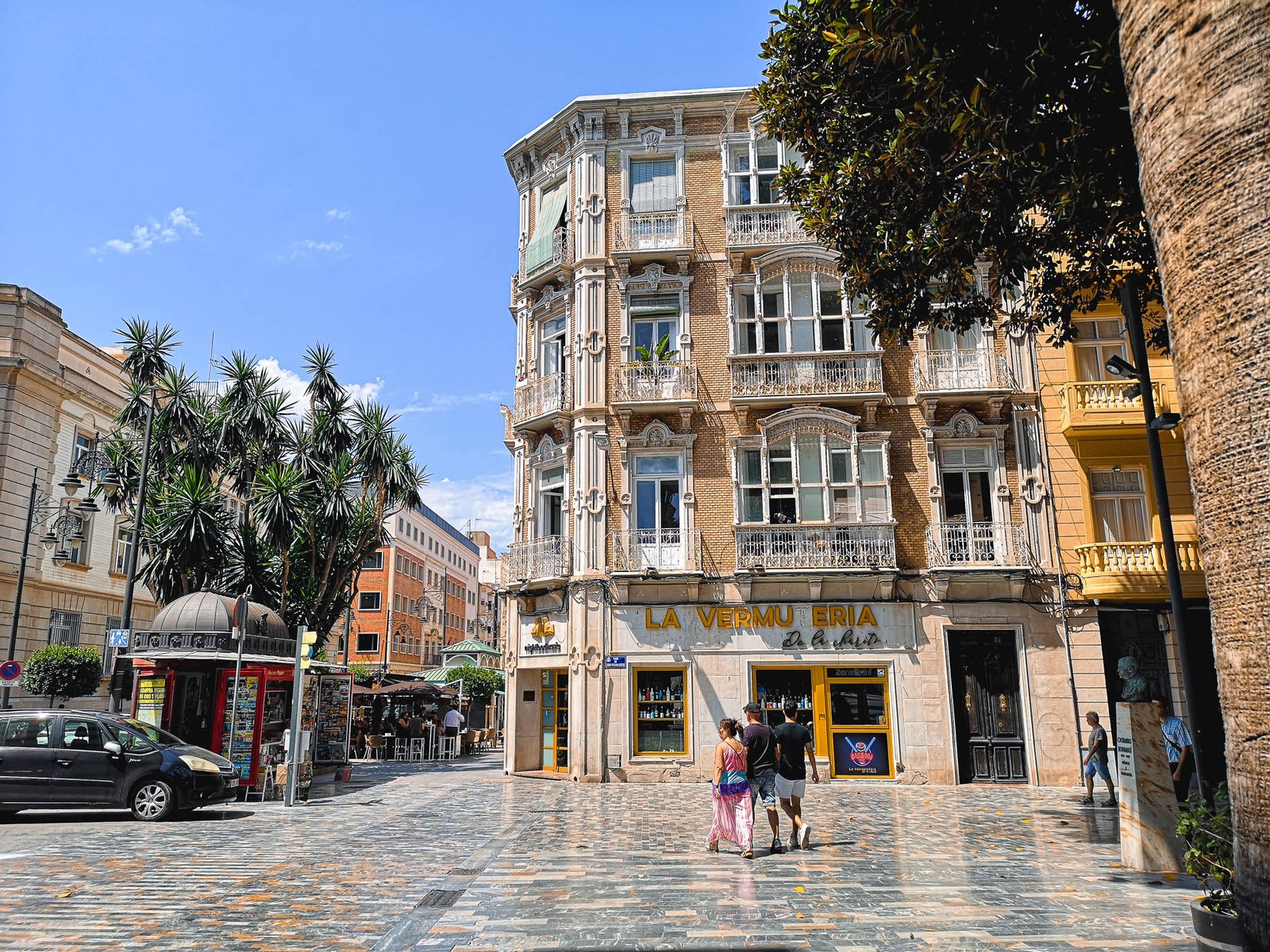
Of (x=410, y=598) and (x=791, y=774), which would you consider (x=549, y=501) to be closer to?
(x=791, y=774)

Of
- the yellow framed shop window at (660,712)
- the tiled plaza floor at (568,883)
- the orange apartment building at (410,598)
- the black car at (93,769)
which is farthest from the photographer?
the orange apartment building at (410,598)

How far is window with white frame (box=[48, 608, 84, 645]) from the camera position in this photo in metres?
33.8

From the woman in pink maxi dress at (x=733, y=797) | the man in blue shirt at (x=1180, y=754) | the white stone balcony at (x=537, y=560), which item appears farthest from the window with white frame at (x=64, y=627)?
the man in blue shirt at (x=1180, y=754)

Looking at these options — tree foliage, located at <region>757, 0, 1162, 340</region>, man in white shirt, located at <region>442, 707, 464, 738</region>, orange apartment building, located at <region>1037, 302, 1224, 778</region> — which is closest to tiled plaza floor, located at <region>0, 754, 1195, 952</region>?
orange apartment building, located at <region>1037, 302, 1224, 778</region>

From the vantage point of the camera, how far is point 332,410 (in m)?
32.2

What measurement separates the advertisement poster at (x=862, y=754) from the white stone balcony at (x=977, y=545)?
4.23 metres

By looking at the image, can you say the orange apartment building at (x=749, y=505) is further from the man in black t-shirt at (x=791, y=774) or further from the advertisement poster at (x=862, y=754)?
the man in black t-shirt at (x=791, y=774)

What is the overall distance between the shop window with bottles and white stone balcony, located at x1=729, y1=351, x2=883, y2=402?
21.6 ft

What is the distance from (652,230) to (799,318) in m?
4.51

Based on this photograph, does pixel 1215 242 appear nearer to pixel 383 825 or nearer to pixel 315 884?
pixel 315 884

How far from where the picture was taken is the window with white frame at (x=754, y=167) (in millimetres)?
24453

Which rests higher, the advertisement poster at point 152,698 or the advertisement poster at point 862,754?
the advertisement poster at point 152,698

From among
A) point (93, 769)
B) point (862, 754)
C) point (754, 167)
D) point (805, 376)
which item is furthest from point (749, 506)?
point (93, 769)

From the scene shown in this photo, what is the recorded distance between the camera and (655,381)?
23484 millimetres
